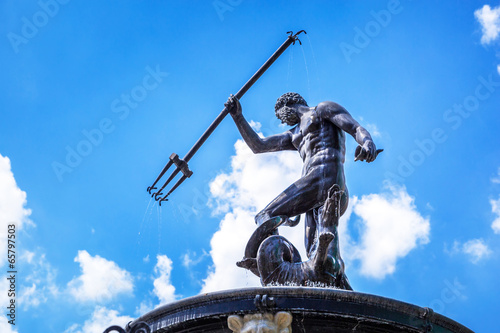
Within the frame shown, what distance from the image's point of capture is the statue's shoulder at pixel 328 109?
36.8 feet

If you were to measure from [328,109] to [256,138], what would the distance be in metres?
1.30

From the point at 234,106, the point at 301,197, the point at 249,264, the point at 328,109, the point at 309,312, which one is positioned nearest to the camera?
the point at 309,312

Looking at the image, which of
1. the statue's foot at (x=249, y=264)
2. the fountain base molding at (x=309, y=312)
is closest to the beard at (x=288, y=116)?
the statue's foot at (x=249, y=264)

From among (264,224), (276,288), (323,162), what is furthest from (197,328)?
(323,162)

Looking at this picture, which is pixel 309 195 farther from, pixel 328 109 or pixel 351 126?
pixel 328 109

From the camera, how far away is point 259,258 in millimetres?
9570

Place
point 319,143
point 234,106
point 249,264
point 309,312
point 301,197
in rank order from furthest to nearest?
point 234,106
point 319,143
point 301,197
point 249,264
point 309,312

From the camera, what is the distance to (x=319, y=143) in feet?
36.5

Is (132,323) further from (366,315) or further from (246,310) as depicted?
(366,315)

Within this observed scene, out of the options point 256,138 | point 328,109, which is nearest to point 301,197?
point 328,109

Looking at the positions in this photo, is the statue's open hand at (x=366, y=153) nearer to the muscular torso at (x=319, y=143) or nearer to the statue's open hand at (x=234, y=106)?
the muscular torso at (x=319, y=143)

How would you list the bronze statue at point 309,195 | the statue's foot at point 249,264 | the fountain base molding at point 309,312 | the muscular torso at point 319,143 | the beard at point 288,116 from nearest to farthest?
the fountain base molding at point 309,312, the bronze statue at point 309,195, the statue's foot at point 249,264, the muscular torso at point 319,143, the beard at point 288,116

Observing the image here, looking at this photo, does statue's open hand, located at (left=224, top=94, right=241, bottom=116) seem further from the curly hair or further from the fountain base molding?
the fountain base molding

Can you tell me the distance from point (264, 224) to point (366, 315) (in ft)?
9.47
